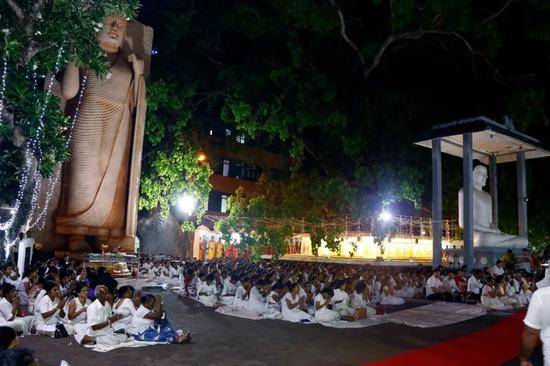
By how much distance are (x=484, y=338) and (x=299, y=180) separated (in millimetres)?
13945

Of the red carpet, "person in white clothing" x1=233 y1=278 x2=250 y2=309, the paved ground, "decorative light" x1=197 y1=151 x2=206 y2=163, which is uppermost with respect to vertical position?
"decorative light" x1=197 y1=151 x2=206 y2=163

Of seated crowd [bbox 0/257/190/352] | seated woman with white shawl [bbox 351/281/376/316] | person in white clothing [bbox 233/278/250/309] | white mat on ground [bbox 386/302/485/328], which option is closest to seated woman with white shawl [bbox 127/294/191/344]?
seated crowd [bbox 0/257/190/352]

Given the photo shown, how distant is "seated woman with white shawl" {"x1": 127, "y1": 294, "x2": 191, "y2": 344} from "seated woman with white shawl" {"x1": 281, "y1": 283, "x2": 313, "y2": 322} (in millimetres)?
3149

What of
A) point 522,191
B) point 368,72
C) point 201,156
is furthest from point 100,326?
point 522,191

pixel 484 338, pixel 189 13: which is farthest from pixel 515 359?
pixel 189 13

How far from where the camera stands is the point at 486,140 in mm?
17625

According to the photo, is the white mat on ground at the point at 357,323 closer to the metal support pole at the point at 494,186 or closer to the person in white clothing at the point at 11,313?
the person in white clothing at the point at 11,313

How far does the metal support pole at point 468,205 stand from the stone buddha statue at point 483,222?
1.24 m

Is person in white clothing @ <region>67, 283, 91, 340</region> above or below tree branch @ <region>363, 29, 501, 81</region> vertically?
below

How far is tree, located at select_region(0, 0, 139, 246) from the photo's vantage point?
383 inches

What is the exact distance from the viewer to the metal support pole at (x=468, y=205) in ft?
51.5

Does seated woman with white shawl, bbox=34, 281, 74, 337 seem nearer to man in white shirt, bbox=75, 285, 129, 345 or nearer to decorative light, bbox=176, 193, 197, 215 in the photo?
man in white shirt, bbox=75, 285, 129, 345

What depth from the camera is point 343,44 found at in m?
21.7

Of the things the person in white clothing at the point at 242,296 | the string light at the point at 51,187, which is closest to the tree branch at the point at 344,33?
the string light at the point at 51,187
